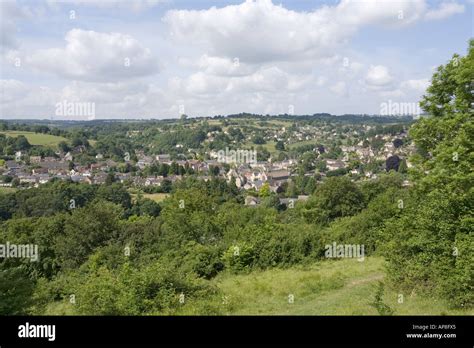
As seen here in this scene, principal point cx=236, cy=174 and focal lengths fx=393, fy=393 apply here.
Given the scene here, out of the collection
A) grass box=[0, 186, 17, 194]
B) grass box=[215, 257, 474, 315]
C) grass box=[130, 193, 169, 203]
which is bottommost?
grass box=[130, 193, 169, 203]

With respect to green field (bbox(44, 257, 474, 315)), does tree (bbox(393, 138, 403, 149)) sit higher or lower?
higher

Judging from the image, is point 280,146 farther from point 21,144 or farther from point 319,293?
point 319,293

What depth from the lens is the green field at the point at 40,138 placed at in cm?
12300

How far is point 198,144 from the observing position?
165 meters

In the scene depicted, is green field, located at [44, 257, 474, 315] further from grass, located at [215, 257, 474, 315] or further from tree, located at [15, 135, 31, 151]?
tree, located at [15, 135, 31, 151]

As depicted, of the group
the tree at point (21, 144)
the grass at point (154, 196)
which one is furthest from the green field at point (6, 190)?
the tree at point (21, 144)

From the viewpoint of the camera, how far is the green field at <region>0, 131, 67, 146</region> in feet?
404

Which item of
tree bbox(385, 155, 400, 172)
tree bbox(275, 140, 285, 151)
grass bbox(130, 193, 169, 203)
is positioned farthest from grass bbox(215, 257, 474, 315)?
tree bbox(275, 140, 285, 151)

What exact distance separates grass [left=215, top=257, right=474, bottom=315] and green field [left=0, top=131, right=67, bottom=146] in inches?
4836

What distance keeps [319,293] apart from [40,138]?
135005 mm

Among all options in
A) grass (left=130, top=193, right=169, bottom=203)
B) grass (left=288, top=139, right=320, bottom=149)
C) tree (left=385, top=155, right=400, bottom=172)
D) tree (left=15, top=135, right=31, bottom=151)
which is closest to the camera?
grass (left=130, top=193, right=169, bottom=203)
